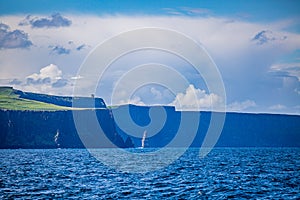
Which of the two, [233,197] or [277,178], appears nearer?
[233,197]

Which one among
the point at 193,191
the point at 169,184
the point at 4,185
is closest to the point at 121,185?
the point at 169,184

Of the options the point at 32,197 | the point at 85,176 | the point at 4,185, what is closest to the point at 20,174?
the point at 85,176

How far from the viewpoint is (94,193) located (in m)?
51.7

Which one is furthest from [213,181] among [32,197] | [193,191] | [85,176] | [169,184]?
[32,197]

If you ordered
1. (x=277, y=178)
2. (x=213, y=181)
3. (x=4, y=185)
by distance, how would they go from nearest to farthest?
(x=4, y=185) < (x=213, y=181) < (x=277, y=178)

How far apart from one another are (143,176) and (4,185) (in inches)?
820

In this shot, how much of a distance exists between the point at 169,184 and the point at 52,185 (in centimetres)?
1435

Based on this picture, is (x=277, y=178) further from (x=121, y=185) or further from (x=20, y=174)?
(x=20, y=174)

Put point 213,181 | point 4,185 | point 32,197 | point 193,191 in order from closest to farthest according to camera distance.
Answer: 1. point 32,197
2. point 193,191
3. point 4,185
4. point 213,181

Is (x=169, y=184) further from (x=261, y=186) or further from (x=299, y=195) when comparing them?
(x=299, y=195)

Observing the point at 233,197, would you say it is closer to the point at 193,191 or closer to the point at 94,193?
the point at 193,191

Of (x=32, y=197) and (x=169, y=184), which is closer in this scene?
(x=32, y=197)

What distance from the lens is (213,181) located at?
64438 mm

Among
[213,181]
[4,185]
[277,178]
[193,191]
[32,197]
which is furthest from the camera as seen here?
[277,178]
